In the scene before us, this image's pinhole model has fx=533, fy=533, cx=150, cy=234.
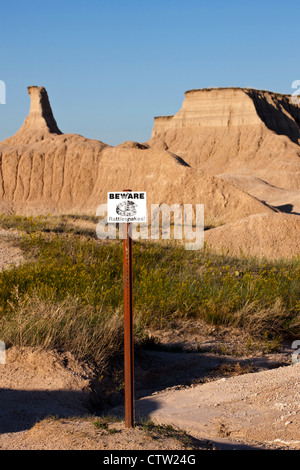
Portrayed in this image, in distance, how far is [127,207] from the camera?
12.5 ft

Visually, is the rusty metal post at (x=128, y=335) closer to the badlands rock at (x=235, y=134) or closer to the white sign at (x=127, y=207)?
the white sign at (x=127, y=207)

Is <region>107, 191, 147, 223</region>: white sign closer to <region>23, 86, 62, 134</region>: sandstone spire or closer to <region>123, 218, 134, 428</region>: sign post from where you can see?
<region>123, 218, 134, 428</region>: sign post

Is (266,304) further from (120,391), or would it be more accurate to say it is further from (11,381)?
(11,381)

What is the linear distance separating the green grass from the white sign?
2.69m

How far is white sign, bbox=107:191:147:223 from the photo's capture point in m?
3.77

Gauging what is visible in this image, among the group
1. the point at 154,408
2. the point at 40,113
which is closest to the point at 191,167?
the point at 40,113

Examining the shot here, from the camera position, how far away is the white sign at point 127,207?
12.4 feet

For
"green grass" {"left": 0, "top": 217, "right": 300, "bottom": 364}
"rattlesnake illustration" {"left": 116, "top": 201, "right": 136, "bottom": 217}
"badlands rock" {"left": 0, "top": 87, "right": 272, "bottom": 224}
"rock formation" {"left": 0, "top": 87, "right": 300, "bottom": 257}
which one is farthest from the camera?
"badlands rock" {"left": 0, "top": 87, "right": 272, "bottom": 224}

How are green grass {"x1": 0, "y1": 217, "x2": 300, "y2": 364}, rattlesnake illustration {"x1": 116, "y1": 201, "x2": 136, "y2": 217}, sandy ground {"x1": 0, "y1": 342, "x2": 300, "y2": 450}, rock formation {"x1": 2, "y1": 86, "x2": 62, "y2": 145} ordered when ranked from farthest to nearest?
rock formation {"x1": 2, "y1": 86, "x2": 62, "y2": 145} → green grass {"x1": 0, "y1": 217, "x2": 300, "y2": 364} → rattlesnake illustration {"x1": 116, "y1": 201, "x2": 136, "y2": 217} → sandy ground {"x1": 0, "y1": 342, "x2": 300, "y2": 450}

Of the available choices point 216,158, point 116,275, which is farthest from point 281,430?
point 216,158

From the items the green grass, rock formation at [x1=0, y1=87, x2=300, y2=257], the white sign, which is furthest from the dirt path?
rock formation at [x1=0, y1=87, x2=300, y2=257]

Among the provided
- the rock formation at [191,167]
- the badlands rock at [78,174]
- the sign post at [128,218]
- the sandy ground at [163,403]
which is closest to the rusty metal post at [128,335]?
the sign post at [128,218]

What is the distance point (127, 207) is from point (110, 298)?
178 inches

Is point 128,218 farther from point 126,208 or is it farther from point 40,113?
point 40,113
